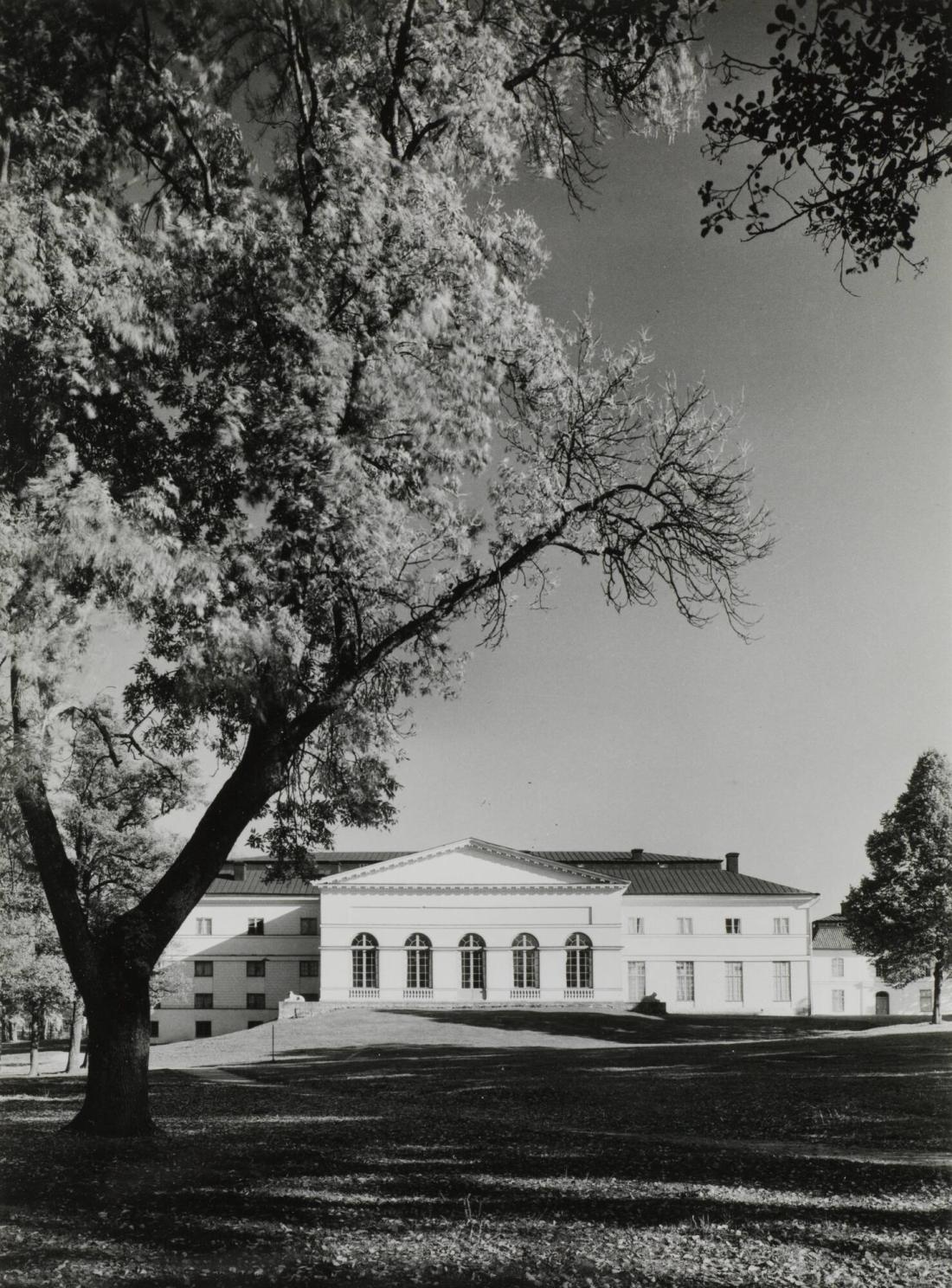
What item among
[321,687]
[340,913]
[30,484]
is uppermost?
[30,484]

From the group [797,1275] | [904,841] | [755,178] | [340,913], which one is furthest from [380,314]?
[340,913]

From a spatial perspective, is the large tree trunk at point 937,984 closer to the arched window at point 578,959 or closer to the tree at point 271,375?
the arched window at point 578,959

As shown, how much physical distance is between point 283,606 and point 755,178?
594 cm

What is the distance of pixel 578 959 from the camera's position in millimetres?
60469

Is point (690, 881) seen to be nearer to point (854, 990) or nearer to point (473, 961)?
point (854, 990)

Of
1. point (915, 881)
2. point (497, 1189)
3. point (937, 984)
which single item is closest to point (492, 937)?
point (937, 984)

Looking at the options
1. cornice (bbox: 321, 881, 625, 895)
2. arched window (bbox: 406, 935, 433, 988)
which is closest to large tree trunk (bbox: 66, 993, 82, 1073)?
cornice (bbox: 321, 881, 625, 895)

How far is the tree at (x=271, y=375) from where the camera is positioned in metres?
9.83

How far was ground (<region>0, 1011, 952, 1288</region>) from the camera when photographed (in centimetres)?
622

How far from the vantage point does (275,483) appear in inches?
421

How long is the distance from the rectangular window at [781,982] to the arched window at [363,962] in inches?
970

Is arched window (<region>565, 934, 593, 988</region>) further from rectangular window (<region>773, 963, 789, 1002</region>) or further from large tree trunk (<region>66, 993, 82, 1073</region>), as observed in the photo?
large tree trunk (<region>66, 993, 82, 1073</region>)

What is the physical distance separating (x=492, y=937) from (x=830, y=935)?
1038 inches

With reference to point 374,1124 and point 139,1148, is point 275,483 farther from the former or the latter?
point 374,1124
